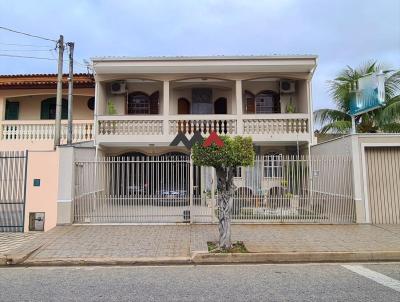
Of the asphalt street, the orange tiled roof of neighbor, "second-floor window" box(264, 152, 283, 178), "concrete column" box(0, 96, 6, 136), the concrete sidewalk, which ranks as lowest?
the asphalt street

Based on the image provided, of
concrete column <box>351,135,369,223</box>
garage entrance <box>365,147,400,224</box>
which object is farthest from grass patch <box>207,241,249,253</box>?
garage entrance <box>365,147,400,224</box>

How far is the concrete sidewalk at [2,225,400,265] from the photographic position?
23.7 ft

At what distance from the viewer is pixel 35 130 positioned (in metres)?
15.2

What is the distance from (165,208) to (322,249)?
16.0ft

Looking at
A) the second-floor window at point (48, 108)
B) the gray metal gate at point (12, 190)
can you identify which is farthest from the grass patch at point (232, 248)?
the second-floor window at point (48, 108)

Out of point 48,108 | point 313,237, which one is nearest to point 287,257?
point 313,237

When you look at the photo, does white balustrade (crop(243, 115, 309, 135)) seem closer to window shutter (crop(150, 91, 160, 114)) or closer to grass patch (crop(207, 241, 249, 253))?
window shutter (crop(150, 91, 160, 114))

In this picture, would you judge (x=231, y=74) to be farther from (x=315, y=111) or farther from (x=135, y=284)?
(x=135, y=284)

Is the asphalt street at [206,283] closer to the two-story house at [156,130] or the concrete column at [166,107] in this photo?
the two-story house at [156,130]

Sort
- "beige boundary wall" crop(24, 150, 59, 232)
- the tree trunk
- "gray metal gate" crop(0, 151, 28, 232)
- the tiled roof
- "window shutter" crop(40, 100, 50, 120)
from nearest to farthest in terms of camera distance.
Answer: the tree trunk < "gray metal gate" crop(0, 151, 28, 232) < "beige boundary wall" crop(24, 150, 59, 232) < the tiled roof < "window shutter" crop(40, 100, 50, 120)

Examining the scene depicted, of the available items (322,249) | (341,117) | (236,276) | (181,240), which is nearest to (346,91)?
(341,117)

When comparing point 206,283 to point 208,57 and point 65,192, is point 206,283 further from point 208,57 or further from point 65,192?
point 208,57

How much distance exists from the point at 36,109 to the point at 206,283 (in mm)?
Answer: 14888

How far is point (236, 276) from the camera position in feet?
20.0
